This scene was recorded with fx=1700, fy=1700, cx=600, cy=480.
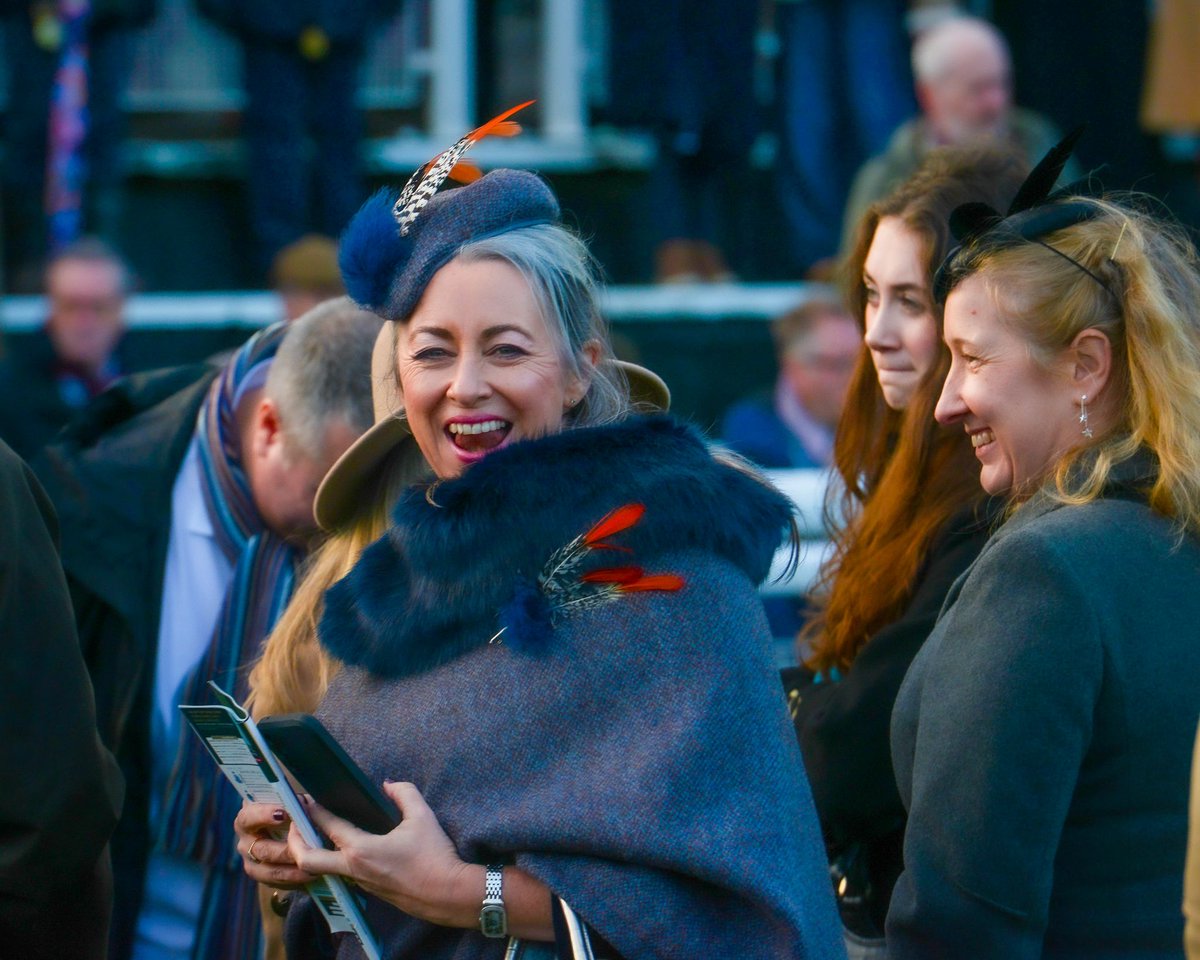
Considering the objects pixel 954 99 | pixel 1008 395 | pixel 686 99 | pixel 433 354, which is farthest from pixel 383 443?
pixel 686 99

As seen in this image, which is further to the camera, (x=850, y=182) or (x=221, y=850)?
(x=850, y=182)

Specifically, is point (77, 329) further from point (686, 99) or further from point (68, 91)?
point (686, 99)

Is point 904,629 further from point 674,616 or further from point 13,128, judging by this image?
point 13,128

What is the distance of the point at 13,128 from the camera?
23.5ft

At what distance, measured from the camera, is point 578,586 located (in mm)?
2293

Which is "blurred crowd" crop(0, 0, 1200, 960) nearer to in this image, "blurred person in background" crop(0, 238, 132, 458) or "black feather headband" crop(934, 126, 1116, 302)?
"black feather headband" crop(934, 126, 1116, 302)

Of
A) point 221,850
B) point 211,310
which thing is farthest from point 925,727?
point 211,310

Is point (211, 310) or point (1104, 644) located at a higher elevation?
point (1104, 644)

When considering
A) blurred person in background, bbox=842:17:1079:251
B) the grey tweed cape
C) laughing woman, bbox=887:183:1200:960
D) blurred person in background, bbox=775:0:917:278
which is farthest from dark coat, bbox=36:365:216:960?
blurred person in background, bbox=775:0:917:278

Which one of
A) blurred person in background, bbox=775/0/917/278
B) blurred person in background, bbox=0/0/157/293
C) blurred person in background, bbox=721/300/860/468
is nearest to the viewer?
blurred person in background, bbox=721/300/860/468

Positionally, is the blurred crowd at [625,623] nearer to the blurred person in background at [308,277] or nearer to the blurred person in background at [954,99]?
the blurred person in background at [308,277]

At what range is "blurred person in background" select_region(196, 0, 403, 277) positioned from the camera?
23.5 ft

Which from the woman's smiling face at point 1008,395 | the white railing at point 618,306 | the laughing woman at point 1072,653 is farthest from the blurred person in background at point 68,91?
the laughing woman at point 1072,653

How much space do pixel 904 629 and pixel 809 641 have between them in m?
0.45
